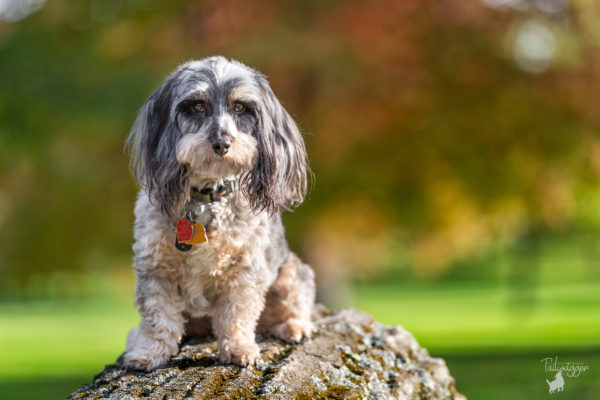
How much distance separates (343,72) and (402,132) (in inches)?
54.8

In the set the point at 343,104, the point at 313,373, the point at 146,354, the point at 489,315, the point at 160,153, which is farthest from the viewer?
the point at 489,315

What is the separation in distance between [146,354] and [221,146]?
1277 millimetres

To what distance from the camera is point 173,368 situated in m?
3.99

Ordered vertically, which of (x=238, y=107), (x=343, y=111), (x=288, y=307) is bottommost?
(x=288, y=307)

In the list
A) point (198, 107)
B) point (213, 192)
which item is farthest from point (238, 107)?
point (213, 192)

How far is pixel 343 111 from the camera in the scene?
1059 cm

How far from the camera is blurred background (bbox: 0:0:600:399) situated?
10.3 meters

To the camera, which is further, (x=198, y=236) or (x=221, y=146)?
(x=198, y=236)

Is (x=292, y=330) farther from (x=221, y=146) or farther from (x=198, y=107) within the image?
(x=198, y=107)

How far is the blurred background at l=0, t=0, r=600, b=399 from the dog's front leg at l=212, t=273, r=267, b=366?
20.6 ft

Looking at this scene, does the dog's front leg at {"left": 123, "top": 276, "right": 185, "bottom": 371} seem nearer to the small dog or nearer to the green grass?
the small dog

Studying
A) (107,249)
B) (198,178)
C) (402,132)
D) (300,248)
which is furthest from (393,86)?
(198,178)

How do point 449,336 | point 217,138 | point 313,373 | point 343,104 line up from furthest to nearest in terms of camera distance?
point 449,336
point 343,104
point 313,373
point 217,138

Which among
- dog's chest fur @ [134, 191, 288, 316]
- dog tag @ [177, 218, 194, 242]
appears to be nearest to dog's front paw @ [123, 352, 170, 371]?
dog's chest fur @ [134, 191, 288, 316]
